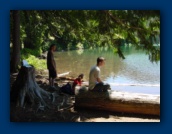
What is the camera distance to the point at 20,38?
256 inches

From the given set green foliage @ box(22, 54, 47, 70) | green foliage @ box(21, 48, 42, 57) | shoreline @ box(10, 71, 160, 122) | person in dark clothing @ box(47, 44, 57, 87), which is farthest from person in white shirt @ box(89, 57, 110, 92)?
green foliage @ box(21, 48, 42, 57)

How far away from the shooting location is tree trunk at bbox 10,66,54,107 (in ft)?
20.6

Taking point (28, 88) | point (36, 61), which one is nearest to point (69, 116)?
point (28, 88)

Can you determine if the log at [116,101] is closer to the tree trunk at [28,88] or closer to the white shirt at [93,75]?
the white shirt at [93,75]

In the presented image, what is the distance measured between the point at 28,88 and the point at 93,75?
1074 millimetres

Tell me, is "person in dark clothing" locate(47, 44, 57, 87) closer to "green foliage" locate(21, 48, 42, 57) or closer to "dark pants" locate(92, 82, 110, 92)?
"green foliage" locate(21, 48, 42, 57)

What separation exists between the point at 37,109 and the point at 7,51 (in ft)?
3.33

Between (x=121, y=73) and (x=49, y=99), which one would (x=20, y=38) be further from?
(x=121, y=73)

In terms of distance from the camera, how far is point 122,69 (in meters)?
6.33

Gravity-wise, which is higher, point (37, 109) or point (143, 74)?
point (143, 74)

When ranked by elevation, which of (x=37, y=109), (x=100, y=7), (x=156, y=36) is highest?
(x=100, y=7)

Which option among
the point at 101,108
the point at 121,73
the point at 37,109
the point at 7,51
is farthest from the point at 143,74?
the point at 7,51

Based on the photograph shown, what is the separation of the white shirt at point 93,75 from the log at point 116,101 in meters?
0.14

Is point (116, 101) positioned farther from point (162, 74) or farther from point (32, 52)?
point (32, 52)
